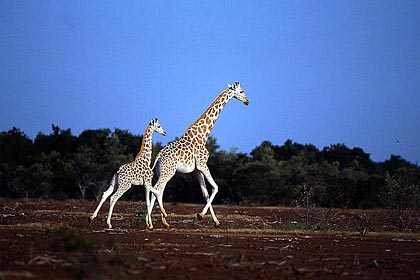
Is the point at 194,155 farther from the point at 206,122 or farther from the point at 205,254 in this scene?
the point at 205,254

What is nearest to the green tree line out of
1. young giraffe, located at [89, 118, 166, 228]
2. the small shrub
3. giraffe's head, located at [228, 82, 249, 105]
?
giraffe's head, located at [228, 82, 249, 105]

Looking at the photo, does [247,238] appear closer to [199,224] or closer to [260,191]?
[199,224]

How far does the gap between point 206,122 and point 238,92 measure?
1.45 m

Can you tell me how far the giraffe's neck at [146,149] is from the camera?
18.3 meters

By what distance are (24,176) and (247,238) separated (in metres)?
27.2

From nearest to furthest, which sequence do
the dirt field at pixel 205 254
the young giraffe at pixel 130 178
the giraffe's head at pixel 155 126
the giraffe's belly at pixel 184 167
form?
the dirt field at pixel 205 254 → the young giraffe at pixel 130 178 → the giraffe's belly at pixel 184 167 → the giraffe's head at pixel 155 126

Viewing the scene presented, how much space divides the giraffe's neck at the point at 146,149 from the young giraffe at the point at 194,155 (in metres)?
0.31

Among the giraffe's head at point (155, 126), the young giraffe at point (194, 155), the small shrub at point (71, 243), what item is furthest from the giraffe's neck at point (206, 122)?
the small shrub at point (71, 243)

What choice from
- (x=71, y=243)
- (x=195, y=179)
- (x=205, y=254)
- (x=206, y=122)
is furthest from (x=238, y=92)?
(x=195, y=179)

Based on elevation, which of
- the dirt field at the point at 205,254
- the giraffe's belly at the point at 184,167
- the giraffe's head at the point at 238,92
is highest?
the giraffe's head at the point at 238,92

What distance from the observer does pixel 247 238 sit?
585 inches

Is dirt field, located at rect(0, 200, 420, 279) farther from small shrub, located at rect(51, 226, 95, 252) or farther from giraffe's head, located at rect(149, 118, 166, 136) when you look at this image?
giraffe's head, located at rect(149, 118, 166, 136)

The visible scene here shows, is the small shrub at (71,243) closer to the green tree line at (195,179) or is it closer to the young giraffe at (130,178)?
the young giraffe at (130,178)

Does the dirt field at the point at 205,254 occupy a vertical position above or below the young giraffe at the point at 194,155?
below
